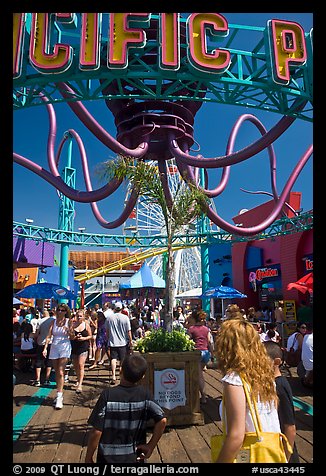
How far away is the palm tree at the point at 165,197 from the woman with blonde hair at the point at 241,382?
3.84 m

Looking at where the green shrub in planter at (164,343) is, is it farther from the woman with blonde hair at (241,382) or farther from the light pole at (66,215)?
the light pole at (66,215)

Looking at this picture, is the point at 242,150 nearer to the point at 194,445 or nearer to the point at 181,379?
the point at 181,379

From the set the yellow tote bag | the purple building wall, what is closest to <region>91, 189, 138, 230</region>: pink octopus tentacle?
the purple building wall

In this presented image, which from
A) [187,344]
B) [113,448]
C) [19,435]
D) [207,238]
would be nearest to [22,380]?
[19,435]

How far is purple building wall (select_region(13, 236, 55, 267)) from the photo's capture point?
74.1ft

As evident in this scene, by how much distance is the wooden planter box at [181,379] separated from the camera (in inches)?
191

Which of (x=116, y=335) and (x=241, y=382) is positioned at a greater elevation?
(x=241, y=382)

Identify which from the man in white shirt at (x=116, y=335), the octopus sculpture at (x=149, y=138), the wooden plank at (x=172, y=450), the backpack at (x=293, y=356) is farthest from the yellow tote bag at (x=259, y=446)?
the octopus sculpture at (x=149, y=138)

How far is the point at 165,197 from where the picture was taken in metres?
6.83

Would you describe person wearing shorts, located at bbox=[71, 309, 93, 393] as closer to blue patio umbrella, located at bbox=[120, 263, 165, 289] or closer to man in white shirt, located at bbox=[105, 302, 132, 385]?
man in white shirt, located at bbox=[105, 302, 132, 385]

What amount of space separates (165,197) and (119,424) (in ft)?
15.9

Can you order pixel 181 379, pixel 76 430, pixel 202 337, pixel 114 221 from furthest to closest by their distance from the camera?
pixel 114 221 → pixel 202 337 → pixel 181 379 → pixel 76 430

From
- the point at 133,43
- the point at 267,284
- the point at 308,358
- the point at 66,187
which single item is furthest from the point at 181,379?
the point at 267,284

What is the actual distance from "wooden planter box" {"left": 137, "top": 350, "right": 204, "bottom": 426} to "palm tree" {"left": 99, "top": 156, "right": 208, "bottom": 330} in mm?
1240
